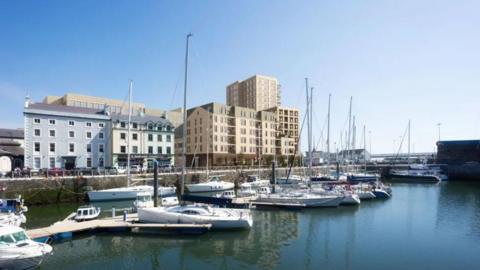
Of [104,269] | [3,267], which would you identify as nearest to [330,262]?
[104,269]

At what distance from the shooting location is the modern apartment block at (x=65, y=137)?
57.6m

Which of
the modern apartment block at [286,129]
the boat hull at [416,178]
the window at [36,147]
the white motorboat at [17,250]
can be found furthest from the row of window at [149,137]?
the boat hull at [416,178]

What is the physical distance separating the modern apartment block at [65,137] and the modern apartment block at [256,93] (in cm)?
9530

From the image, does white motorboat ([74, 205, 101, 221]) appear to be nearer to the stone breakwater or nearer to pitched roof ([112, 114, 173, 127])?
the stone breakwater

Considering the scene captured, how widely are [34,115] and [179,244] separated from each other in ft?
157

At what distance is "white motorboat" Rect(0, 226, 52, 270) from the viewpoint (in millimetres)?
17859

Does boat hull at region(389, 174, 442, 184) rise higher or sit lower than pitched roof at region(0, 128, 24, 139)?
lower

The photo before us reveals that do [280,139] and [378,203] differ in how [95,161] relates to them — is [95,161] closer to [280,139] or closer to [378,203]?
[378,203]

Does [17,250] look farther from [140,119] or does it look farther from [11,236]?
[140,119]

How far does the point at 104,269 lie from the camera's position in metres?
19.8

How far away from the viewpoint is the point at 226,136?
318 feet

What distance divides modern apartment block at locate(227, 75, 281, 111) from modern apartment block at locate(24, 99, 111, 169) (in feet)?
313

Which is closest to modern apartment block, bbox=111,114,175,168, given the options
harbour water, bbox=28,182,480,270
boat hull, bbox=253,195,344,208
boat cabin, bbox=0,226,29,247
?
harbour water, bbox=28,182,480,270

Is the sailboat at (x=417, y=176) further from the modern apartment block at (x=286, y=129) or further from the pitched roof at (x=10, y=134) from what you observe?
the pitched roof at (x=10, y=134)
